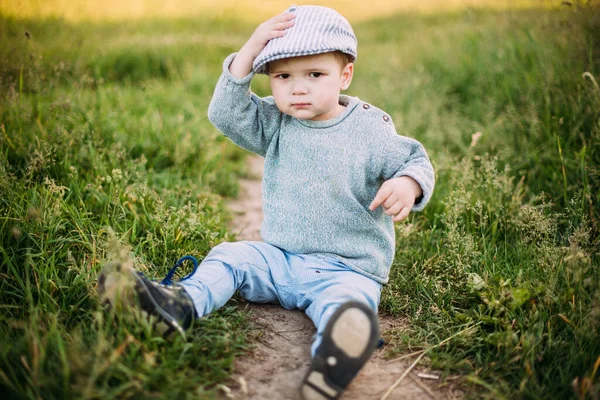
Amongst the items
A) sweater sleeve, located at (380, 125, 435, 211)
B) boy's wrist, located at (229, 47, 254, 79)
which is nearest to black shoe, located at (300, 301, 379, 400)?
sweater sleeve, located at (380, 125, 435, 211)

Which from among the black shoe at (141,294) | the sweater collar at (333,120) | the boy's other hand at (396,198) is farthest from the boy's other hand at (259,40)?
the black shoe at (141,294)

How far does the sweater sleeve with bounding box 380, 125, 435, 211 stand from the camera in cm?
202

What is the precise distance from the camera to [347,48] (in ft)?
6.57

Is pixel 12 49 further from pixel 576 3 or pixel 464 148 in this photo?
pixel 576 3

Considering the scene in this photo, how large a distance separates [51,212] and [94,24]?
4.78 meters

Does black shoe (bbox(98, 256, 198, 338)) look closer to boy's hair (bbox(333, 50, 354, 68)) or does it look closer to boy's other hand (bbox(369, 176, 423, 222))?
boy's other hand (bbox(369, 176, 423, 222))

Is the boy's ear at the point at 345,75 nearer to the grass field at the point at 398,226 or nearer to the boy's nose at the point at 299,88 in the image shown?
the boy's nose at the point at 299,88

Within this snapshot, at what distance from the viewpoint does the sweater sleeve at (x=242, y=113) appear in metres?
2.15

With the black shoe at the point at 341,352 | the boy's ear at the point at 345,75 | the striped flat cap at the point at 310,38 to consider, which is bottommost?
the black shoe at the point at 341,352

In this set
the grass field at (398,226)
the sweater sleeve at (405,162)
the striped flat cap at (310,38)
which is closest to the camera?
the grass field at (398,226)

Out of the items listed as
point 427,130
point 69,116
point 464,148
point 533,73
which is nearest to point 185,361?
point 69,116

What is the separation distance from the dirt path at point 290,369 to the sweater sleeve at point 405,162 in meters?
0.64

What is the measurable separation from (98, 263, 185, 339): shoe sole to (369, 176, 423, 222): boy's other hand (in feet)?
2.84

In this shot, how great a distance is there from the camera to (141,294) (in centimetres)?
171
